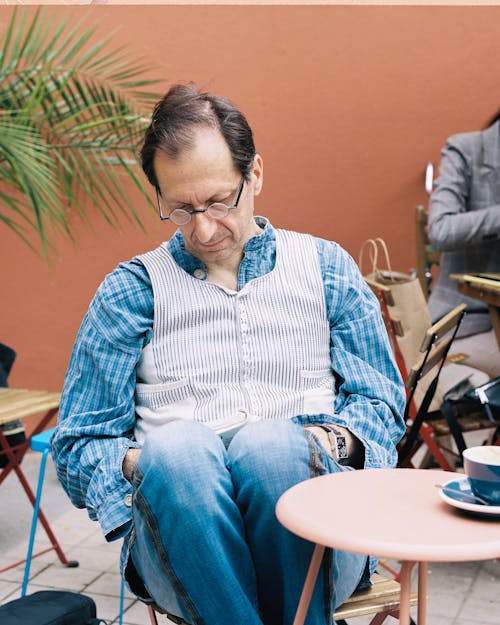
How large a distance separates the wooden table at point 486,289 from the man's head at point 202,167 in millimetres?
1562

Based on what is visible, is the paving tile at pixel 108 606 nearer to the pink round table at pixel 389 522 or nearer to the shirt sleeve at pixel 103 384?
the shirt sleeve at pixel 103 384

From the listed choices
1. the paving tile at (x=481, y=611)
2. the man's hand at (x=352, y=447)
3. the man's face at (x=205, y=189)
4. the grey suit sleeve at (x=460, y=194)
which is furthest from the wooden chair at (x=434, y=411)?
the man's face at (x=205, y=189)

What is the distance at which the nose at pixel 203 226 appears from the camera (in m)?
2.03

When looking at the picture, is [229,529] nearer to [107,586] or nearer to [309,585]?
[309,585]

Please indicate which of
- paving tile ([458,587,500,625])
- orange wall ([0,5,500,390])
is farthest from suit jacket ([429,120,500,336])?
paving tile ([458,587,500,625])

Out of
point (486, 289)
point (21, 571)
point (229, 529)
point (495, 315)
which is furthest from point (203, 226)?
point (21, 571)

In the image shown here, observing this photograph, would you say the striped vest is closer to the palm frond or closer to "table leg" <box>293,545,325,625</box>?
"table leg" <box>293,545,325,625</box>

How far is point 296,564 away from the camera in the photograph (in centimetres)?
170

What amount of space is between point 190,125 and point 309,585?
101 centimetres

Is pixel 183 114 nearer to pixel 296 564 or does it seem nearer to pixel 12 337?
pixel 296 564

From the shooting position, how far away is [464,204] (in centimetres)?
415

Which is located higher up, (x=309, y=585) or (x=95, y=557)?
(x=309, y=585)

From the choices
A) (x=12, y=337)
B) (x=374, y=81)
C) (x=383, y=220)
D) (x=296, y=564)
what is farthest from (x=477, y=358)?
(x=12, y=337)

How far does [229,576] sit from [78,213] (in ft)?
12.5
